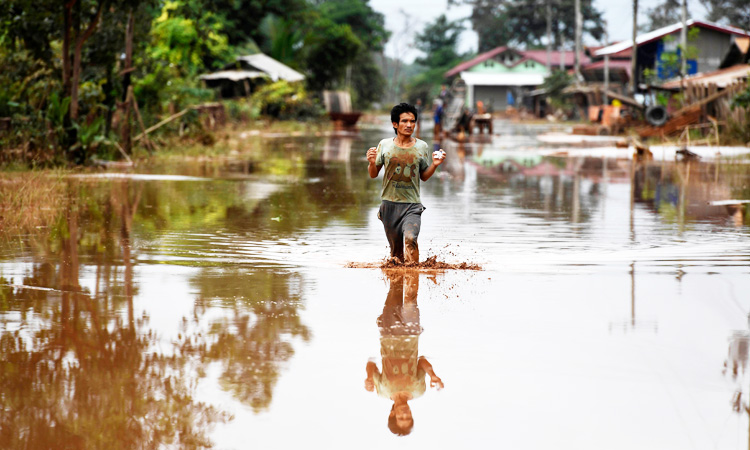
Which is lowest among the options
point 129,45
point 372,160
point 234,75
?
point 372,160

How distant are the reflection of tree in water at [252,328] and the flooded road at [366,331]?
21 millimetres

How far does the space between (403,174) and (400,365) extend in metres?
2.89

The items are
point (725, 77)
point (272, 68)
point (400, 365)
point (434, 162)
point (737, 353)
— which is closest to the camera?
point (400, 365)

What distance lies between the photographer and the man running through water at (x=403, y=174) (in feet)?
26.2

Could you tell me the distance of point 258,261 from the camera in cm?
886

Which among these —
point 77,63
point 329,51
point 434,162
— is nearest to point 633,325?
point 434,162

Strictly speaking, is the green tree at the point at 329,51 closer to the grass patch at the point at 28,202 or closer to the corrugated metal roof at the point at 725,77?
the corrugated metal roof at the point at 725,77

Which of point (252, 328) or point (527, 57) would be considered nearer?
point (252, 328)

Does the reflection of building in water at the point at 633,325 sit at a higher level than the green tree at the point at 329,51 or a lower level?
lower

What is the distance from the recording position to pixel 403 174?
26.5ft

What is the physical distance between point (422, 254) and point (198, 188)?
7.41 m

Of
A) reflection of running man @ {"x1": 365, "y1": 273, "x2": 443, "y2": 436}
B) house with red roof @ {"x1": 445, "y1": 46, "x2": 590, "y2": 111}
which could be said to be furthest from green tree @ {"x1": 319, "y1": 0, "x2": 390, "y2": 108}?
reflection of running man @ {"x1": 365, "y1": 273, "x2": 443, "y2": 436}

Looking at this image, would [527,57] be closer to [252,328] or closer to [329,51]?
[329,51]

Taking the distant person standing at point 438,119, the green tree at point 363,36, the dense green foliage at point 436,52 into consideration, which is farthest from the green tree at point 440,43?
the distant person standing at point 438,119
